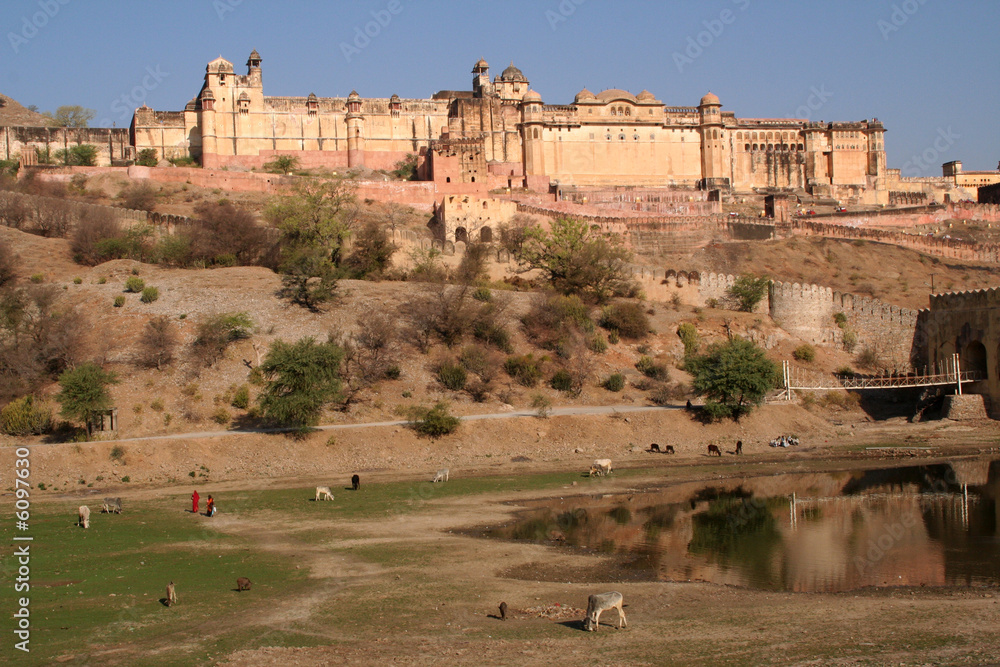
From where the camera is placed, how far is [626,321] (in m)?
35.9

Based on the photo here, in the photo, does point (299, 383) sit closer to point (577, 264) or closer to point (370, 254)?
point (370, 254)

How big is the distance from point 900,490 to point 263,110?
4942 centimetres

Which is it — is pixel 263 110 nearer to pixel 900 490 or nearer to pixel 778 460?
pixel 778 460

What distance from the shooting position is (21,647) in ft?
36.9

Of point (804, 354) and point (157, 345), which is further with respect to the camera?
point (804, 354)

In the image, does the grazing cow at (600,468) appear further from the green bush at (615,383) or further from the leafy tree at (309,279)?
the leafy tree at (309,279)

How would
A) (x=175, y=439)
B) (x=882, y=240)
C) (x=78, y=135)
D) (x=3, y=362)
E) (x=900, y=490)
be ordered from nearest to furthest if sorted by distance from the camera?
(x=900, y=490) → (x=175, y=439) → (x=3, y=362) → (x=882, y=240) → (x=78, y=135)

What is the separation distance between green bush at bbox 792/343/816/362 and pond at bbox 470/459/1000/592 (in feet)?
37.6

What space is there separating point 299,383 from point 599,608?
16.0 meters

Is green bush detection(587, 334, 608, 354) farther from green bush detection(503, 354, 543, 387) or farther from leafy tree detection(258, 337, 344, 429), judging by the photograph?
leafy tree detection(258, 337, 344, 429)

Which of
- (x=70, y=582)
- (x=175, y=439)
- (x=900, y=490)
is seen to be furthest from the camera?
(x=175, y=439)

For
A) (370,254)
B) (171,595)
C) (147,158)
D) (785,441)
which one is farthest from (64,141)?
(171,595)

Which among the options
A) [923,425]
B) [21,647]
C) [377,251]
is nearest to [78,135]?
[377,251]

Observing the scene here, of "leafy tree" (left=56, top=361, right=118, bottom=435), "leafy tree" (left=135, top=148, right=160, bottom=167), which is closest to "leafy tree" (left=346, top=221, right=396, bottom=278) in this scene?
"leafy tree" (left=56, top=361, right=118, bottom=435)
